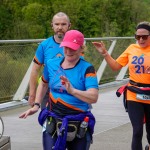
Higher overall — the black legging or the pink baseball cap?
the pink baseball cap

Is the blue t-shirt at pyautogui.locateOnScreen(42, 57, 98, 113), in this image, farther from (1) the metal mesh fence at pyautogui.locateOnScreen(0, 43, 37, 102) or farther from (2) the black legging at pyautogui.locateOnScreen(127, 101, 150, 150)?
(1) the metal mesh fence at pyautogui.locateOnScreen(0, 43, 37, 102)

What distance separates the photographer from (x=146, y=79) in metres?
6.39

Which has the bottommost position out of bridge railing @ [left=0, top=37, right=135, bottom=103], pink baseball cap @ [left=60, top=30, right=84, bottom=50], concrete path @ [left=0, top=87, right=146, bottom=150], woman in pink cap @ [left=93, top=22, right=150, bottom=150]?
concrete path @ [left=0, top=87, right=146, bottom=150]

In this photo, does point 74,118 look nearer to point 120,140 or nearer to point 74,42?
point 74,42

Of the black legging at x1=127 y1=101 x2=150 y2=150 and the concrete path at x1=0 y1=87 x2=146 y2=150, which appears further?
the concrete path at x1=0 y1=87 x2=146 y2=150

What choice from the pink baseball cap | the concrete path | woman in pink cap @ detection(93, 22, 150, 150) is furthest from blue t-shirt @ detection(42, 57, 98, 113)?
the concrete path

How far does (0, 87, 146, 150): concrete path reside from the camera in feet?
25.3

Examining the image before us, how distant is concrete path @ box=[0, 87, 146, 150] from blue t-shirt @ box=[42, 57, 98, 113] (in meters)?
2.74

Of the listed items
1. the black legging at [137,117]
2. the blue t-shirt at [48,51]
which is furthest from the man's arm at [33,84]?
the black legging at [137,117]

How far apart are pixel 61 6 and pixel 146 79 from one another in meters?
46.9

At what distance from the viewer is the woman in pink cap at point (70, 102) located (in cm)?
465

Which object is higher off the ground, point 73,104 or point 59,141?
point 73,104

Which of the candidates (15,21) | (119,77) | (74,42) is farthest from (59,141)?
(15,21)

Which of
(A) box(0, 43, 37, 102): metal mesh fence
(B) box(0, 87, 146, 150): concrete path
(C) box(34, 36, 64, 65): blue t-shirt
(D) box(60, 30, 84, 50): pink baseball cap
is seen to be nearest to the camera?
(D) box(60, 30, 84, 50): pink baseball cap
